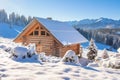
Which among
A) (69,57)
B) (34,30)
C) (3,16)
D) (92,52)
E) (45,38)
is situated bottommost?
(92,52)

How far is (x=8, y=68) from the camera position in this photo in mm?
9531

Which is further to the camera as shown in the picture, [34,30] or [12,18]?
[12,18]

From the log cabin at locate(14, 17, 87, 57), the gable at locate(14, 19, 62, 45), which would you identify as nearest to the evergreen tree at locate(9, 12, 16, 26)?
the gable at locate(14, 19, 62, 45)

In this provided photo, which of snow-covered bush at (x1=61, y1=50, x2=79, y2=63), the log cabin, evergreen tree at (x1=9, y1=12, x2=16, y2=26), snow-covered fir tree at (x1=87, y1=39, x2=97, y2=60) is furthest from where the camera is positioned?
evergreen tree at (x1=9, y1=12, x2=16, y2=26)

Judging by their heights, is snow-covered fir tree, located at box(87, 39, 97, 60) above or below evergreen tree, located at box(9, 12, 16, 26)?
below

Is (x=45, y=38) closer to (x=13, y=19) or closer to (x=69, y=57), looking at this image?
(x=69, y=57)

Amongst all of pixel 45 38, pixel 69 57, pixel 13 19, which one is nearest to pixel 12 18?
pixel 13 19

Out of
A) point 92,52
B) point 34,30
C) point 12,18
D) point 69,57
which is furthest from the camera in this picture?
point 12,18

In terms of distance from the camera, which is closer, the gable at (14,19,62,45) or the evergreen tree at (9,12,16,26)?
the gable at (14,19,62,45)

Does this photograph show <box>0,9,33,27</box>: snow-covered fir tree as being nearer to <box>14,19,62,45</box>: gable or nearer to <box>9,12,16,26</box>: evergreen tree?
<box>9,12,16,26</box>: evergreen tree

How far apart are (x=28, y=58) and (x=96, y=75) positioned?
14.6 feet

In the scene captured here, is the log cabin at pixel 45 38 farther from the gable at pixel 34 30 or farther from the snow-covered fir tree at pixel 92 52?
the snow-covered fir tree at pixel 92 52

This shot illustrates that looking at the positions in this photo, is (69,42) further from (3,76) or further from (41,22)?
(3,76)

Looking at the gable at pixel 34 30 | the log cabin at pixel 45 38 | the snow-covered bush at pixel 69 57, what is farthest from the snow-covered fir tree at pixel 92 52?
the snow-covered bush at pixel 69 57
